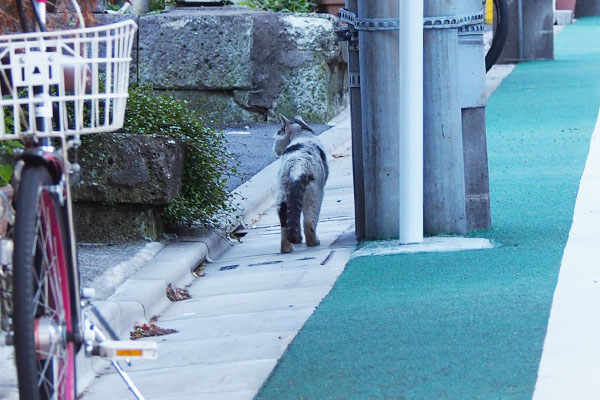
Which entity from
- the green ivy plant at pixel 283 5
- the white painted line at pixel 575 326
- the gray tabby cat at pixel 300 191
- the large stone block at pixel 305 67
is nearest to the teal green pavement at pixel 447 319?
the white painted line at pixel 575 326

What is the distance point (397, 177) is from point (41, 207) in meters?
3.94

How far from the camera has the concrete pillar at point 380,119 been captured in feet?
22.9

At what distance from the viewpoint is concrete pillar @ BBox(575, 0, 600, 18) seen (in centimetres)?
3981

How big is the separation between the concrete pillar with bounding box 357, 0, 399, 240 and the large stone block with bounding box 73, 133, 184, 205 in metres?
1.23

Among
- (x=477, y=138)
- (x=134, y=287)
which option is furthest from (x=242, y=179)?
(x=134, y=287)

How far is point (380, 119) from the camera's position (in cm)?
705

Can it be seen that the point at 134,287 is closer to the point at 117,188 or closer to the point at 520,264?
the point at 117,188

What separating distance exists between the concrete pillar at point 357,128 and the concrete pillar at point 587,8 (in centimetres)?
3424

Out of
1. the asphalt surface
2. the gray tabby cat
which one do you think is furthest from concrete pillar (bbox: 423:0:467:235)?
the asphalt surface

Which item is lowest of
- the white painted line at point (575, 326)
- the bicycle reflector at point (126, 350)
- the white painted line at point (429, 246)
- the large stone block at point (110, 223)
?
the white painted line at point (429, 246)

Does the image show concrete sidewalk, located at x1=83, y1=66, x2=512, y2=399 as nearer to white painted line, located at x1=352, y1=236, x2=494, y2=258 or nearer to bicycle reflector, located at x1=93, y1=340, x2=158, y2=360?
white painted line, located at x1=352, y1=236, x2=494, y2=258

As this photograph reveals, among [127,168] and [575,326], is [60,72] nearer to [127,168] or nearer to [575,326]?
[575,326]

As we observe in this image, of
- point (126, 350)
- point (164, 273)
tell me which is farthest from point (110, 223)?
point (126, 350)

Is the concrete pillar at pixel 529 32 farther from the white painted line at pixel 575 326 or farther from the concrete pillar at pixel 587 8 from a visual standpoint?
the concrete pillar at pixel 587 8
